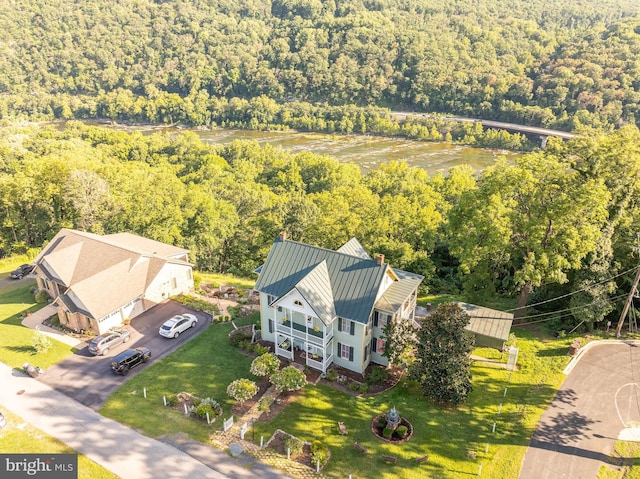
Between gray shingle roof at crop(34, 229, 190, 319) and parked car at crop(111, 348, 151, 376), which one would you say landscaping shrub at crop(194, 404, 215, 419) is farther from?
gray shingle roof at crop(34, 229, 190, 319)

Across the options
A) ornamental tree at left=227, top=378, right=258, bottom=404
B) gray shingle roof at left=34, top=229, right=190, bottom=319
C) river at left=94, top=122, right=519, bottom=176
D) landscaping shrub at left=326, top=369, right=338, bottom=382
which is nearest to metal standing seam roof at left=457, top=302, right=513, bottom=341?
landscaping shrub at left=326, top=369, right=338, bottom=382

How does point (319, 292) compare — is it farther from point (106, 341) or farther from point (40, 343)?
point (40, 343)

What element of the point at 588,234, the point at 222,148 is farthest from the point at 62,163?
the point at 588,234

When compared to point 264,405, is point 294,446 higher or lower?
lower

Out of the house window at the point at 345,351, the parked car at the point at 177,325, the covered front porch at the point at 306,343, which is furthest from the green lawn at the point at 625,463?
the parked car at the point at 177,325

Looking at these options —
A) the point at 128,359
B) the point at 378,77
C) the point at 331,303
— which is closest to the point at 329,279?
the point at 331,303
